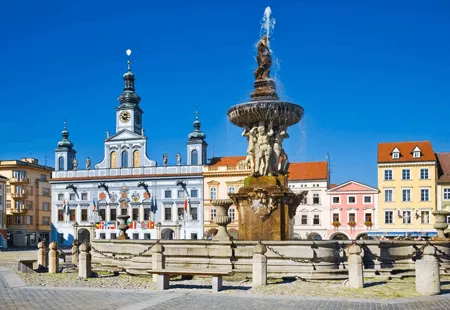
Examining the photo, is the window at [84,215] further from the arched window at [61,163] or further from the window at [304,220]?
the window at [304,220]

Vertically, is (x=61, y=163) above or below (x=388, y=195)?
above

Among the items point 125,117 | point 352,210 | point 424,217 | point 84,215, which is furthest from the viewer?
point 125,117

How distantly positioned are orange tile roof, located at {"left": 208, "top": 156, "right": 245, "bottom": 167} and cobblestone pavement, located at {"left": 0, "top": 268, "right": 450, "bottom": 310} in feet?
160

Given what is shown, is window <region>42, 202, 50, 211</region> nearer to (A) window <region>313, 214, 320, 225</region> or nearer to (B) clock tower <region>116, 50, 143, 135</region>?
(B) clock tower <region>116, 50, 143, 135</region>

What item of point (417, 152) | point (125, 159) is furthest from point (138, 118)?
point (417, 152)

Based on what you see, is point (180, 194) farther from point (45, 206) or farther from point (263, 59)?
point (263, 59)

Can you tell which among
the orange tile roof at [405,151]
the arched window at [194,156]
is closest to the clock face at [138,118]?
the arched window at [194,156]

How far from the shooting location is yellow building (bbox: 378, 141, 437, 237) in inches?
2069

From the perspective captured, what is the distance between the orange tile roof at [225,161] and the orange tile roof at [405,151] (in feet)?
47.8

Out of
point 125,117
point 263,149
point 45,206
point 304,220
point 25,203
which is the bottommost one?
point 304,220

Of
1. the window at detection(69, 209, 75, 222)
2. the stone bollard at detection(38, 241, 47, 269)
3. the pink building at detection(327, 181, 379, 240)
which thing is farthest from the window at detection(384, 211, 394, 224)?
the stone bollard at detection(38, 241, 47, 269)

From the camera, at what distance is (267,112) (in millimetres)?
18266

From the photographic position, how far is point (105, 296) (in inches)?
461

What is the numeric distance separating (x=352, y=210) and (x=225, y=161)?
48.2 ft
